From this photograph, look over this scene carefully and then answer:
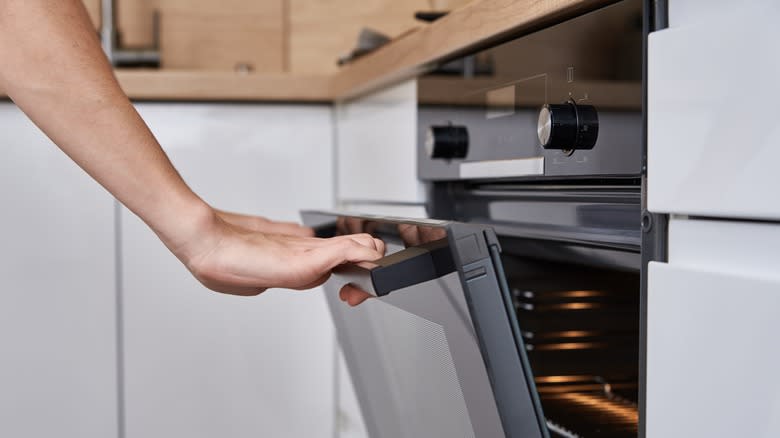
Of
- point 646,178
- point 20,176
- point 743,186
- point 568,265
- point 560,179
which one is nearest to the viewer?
point 743,186

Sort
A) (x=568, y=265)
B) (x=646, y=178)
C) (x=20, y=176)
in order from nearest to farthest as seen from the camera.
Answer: (x=646, y=178), (x=568, y=265), (x=20, y=176)

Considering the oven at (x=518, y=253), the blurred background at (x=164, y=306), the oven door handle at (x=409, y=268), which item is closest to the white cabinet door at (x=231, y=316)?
the blurred background at (x=164, y=306)

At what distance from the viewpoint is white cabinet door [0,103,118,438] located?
5.13 ft

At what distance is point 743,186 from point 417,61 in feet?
2.07

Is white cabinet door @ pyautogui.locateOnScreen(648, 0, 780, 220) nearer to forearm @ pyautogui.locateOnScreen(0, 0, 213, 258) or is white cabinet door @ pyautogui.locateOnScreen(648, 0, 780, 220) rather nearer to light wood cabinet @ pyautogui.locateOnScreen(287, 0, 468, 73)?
forearm @ pyautogui.locateOnScreen(0, 0, 213, 258)

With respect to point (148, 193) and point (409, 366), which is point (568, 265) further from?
point (148, 193)

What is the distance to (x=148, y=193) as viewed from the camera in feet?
2.32

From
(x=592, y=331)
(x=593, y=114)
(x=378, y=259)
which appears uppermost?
(x=593, y=114)

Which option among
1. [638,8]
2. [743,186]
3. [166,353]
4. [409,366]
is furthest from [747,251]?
[166,353]

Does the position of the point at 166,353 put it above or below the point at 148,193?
below

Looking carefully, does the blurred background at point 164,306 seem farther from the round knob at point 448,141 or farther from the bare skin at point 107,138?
the bare skin at point 107,138

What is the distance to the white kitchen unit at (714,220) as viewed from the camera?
495mm

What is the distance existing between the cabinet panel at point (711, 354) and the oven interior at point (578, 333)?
0.41 metres

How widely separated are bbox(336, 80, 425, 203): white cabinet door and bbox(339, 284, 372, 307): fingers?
0.42 meters
